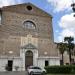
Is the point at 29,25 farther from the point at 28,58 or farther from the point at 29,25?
the point at 28,58

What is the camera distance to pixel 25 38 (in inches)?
1998

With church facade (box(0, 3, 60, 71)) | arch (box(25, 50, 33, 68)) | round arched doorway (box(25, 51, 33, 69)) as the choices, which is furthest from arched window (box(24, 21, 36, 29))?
round arched doorway (box(25, 51, 33, 69))

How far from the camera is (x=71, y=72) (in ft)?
115

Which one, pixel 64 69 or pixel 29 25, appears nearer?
pixel 64 69

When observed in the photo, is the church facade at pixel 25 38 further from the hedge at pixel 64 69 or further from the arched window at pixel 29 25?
the hedge at pixel 64 69

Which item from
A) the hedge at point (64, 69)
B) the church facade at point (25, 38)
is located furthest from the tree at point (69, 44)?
the hedge at point (64, 69)

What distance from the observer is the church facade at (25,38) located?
48.8 m

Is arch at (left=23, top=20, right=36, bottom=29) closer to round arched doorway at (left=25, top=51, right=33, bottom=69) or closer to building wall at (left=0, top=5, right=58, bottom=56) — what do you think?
building wall at (left=0, top=5, right=58, bottom=56)

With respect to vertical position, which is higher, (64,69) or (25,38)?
(25,38)

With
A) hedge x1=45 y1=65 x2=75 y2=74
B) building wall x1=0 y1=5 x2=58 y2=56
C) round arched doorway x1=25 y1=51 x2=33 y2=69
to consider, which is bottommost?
hedge x1=45 y1=65 x2=75 y2=74

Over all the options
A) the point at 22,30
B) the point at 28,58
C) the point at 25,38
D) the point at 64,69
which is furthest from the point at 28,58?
the point at 64,69

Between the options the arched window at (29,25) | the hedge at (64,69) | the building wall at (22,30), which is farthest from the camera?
the arched window at (29,25)

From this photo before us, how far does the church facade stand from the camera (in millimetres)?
48781

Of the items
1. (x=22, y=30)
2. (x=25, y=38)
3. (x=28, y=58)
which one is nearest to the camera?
(x=25, y=38)
